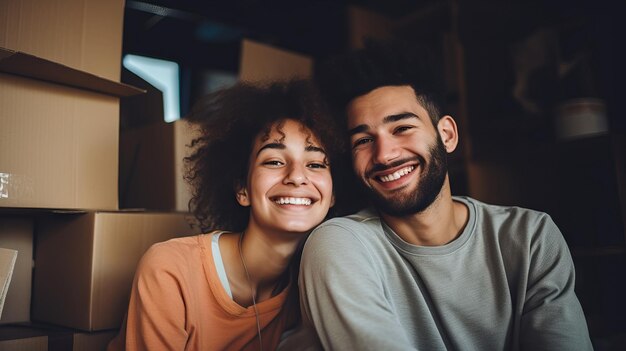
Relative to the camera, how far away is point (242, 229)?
151cm

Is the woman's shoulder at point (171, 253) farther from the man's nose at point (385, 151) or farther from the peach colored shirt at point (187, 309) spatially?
the man's nose at point (385, 151)

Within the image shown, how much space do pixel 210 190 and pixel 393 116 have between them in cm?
58

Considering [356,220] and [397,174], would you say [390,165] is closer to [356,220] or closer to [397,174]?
[397,174]

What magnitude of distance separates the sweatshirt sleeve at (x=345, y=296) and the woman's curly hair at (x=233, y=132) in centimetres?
30

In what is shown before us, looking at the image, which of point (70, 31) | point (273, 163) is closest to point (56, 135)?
point (70, 31)

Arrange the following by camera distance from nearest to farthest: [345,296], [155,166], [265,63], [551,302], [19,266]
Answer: [345,296]
[551,302]
[19,266]
[155,166]
[265,63]

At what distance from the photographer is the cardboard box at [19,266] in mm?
1443

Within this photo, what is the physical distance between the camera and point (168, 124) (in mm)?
1692

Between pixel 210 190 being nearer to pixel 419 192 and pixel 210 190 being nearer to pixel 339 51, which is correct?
pixel 419 192

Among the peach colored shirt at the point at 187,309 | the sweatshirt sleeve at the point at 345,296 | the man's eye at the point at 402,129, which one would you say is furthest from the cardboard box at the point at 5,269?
the man's eye at the point at 402,129

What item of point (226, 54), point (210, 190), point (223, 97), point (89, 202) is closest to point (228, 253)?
point (210, 190)

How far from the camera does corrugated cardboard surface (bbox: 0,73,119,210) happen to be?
120cm

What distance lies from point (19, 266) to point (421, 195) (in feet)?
3.94

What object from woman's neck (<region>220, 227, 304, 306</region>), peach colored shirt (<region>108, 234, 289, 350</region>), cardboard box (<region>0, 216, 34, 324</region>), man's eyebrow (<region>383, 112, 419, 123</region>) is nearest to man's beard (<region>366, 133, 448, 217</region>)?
man's eyebrow (<region>383, 112, 419, 123</region>)
